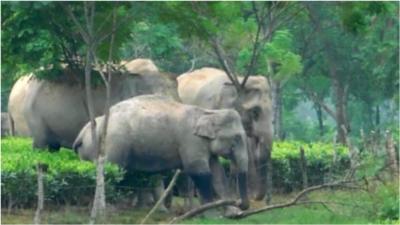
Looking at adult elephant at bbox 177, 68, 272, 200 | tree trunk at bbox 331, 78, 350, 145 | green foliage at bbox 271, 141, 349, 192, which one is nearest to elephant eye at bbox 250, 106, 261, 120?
adult elephant at bbox 177, 68, 272, 200

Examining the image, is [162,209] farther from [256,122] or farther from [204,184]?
[256,122]

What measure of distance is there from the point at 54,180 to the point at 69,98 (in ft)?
18.9

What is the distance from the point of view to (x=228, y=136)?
1914cm

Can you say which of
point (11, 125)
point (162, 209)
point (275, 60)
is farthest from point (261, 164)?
point (11, 125)

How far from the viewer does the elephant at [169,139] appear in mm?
19047

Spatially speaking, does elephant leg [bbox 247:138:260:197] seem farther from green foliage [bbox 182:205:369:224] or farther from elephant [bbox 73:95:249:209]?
green foliage [bbox 182:205:369:224]

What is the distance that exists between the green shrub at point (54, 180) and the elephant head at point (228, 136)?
150 centimetres

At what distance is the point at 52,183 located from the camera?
16938mm

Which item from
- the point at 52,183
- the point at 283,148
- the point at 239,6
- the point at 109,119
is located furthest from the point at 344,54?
the point at 52,183

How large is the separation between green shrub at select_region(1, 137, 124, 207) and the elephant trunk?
74.8 inches

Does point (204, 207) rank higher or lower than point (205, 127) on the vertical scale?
lower

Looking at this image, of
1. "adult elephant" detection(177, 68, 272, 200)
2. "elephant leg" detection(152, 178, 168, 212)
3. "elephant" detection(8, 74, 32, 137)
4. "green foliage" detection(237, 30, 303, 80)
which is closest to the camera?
"elephant leg" detection(152, 178, 168, 212)

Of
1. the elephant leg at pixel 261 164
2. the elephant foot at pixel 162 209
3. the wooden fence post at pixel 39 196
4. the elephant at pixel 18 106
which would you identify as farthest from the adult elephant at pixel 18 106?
the wooden fence post at pixel 39 196

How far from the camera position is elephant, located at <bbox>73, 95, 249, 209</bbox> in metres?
19.0
